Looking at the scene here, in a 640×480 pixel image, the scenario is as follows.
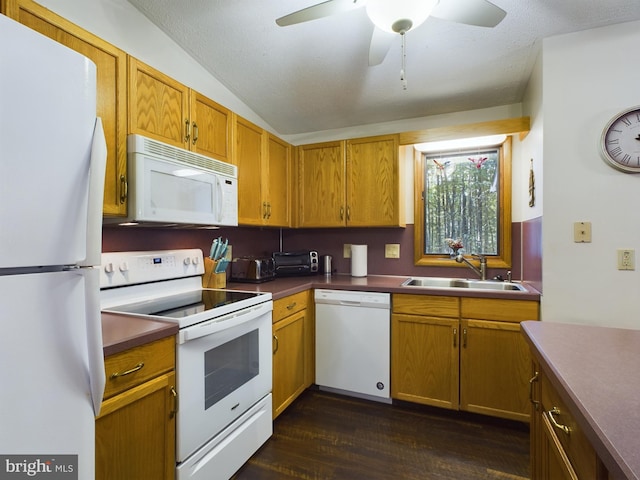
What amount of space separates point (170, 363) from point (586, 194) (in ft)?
7.21

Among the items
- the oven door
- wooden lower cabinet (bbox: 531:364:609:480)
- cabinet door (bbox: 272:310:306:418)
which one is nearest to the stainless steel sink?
cabinet door (bbox: 272:310:306:418)

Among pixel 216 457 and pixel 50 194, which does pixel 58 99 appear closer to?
pixel 50 194

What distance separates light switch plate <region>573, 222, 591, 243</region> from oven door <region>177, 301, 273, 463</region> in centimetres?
173

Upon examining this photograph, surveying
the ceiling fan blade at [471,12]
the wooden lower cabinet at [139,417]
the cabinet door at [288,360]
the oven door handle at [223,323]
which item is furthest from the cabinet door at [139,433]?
the ceiling fan blade at [471,12]

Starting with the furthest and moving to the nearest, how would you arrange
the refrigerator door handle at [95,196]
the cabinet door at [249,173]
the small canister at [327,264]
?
the small canister at [327,264], the cabinet door at [249,173], the refrigerator door handle at [95,196]

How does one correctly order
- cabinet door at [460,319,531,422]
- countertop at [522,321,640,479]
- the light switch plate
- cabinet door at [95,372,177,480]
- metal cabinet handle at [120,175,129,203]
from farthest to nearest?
cabinet door at [460,319,531,422] → the light switch plate → metal cabinet handle at [120,175,129,203] → cabinet door at [95,372,177,480] → countertop at [522,321,640,479]

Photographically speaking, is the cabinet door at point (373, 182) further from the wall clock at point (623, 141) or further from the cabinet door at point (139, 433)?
the cabinet door at point (139, 433)

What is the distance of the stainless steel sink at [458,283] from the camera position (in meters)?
2.30

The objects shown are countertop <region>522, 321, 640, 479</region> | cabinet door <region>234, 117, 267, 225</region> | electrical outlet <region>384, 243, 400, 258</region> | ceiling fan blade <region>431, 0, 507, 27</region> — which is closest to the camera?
countertop <region>522, 321, 640, 479</region>

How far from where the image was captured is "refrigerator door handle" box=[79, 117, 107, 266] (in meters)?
0.76

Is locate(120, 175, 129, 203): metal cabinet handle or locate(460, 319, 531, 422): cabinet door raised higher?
locate(120, 175, 129, 203): metal cabinet handle

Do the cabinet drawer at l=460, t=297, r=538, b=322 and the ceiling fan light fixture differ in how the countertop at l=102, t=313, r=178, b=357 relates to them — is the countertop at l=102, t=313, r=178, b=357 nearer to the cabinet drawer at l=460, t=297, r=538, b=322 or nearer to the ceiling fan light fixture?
the ceiling fan light fixture

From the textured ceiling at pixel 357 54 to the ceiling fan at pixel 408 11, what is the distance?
1.22 feet

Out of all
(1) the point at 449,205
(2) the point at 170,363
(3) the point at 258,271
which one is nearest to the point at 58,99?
(2) the point at 170,363
